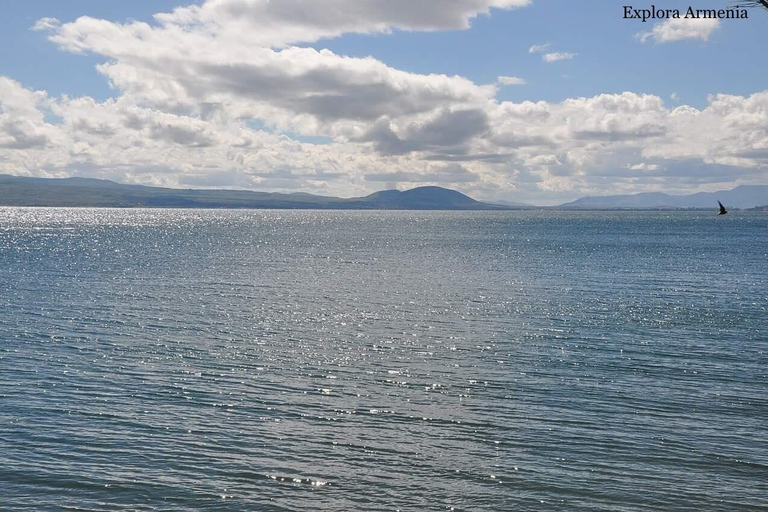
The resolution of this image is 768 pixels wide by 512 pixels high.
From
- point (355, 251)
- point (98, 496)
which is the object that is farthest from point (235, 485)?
point (355, 251)

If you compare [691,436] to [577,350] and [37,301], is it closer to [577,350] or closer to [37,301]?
[577,350]

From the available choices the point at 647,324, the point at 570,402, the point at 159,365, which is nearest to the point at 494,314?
the point at 647,324

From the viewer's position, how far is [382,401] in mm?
44062

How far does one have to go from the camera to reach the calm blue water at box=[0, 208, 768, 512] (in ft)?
106

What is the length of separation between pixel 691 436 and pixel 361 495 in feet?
64.4

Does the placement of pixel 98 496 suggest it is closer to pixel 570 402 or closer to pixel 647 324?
pixel 570 402

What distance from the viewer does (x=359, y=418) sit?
134ft

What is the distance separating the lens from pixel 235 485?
32.3 metres

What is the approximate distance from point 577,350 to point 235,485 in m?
35.9

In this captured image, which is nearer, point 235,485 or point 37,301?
point 235,485

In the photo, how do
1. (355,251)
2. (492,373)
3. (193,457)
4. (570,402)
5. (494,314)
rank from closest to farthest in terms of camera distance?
(193,457) < (570,402) < (492,373) < (494,314) < (355,251)

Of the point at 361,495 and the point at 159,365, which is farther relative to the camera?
the point at 159,365

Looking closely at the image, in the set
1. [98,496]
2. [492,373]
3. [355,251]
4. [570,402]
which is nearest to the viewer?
[98,496]

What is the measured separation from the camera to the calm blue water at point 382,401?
3222 cm
